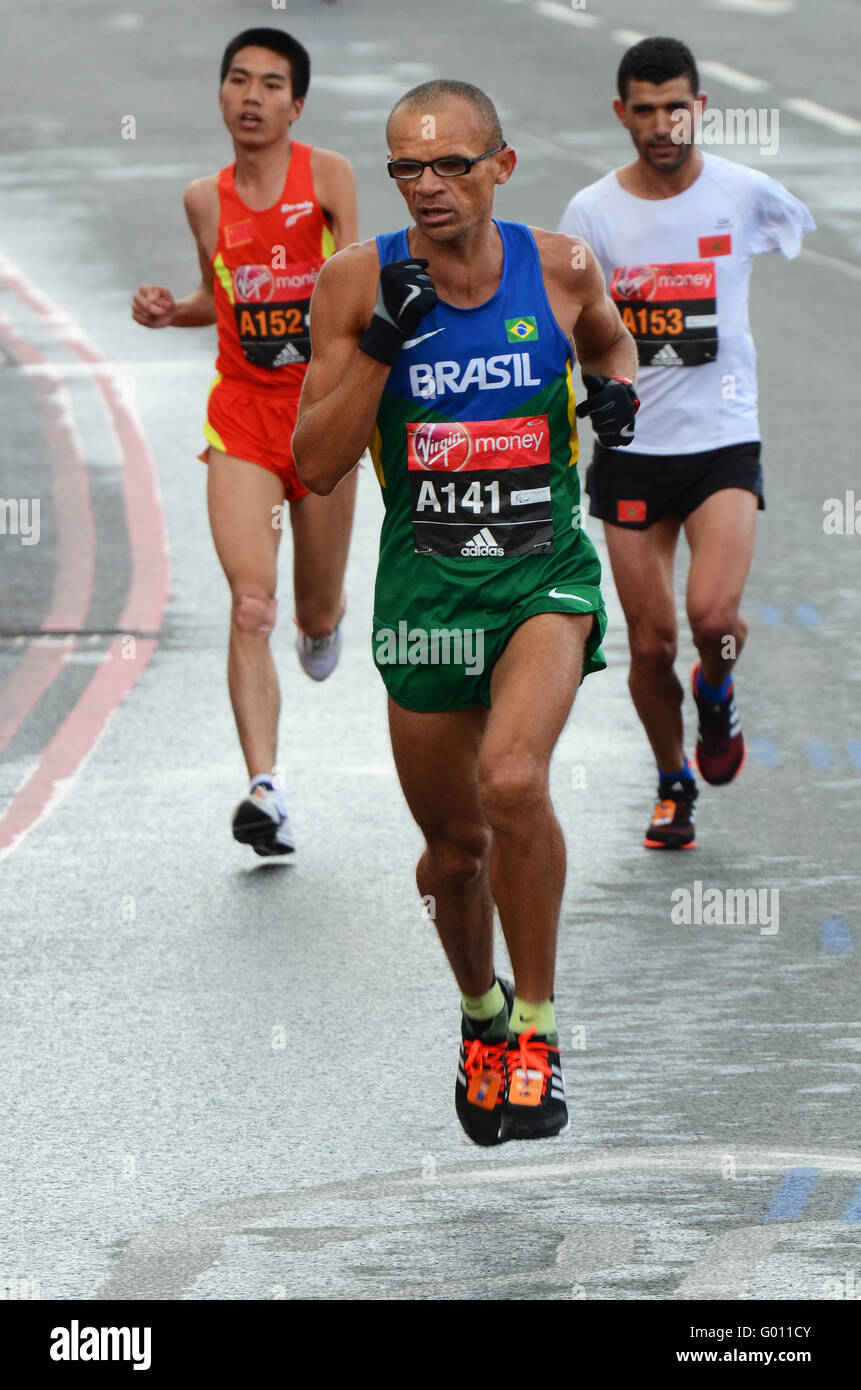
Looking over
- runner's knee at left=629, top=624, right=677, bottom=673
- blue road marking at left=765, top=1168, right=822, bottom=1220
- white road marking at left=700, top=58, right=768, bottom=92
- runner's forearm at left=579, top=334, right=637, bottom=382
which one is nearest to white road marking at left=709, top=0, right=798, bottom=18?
white road marking at left=700, top=58, right=768, bottom=92

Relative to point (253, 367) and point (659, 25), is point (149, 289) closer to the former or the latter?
point (253, 367)

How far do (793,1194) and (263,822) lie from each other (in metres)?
3.03

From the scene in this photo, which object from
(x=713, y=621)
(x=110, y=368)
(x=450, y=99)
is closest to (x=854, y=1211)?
(x=450, y=99)

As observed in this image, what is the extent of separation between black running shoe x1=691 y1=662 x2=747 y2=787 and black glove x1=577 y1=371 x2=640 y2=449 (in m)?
2.82

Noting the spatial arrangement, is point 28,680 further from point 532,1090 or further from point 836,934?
point 532,1090

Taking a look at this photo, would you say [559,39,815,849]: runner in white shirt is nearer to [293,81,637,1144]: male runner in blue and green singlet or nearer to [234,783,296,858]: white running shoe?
[234,783,296,858]: white running shoe

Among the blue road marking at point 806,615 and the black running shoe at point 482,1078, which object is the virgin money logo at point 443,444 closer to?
the black running shoe at point 482,1078

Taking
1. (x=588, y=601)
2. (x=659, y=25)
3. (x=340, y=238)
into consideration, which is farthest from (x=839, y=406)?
(x=659, y=25)

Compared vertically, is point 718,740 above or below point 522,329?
below

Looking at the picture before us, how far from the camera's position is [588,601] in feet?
18.7

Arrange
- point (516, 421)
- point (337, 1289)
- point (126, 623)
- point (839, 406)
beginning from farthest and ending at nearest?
point (839, 406), point (126, 623), point (516, 421), point (337, 1289)

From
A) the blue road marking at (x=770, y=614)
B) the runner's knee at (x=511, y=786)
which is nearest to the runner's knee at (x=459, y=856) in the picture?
the runner's knee at (x=511, y=786)

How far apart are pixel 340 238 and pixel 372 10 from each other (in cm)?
2462

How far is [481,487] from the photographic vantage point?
5.62m
